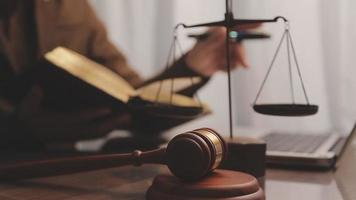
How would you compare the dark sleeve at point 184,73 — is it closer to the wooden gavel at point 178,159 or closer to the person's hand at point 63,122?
the person's hand at point 63,122

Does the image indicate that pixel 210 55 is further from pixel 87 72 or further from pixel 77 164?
pixel 77 164

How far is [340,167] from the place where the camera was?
2.36ft

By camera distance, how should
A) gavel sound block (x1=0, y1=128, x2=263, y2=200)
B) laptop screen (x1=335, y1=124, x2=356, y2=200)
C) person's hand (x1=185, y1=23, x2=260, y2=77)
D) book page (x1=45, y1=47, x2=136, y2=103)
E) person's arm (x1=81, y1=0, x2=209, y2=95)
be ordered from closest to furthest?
gavel sound block (x1=0, y1=128, x2=263, y2=200)
laptop screen (x1=335, y1=124, x2=356, y2=200)
book page (x1=45, y1=47, x2=136, y2=103)
person's hand (x1=185, y1=23, x2=260, y2=77)
person's arm (x1=81, y1=0, x2=209, y2=95)

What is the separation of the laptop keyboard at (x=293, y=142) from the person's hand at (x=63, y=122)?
0.30 metres

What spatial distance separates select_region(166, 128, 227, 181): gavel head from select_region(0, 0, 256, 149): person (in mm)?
377

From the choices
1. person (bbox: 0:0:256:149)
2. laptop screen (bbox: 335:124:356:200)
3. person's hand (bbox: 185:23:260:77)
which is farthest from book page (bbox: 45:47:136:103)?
laptop screen (bbox: 335:124:356:200)

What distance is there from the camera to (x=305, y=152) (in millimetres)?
775

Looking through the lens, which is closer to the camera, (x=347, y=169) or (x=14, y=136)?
(x=347, y=169)

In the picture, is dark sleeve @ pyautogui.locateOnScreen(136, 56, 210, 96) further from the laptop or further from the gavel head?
the gavel head

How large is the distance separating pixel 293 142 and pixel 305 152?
0.14m

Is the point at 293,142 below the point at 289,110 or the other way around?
below

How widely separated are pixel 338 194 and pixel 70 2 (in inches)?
29.5

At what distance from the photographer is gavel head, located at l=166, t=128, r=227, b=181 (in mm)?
467

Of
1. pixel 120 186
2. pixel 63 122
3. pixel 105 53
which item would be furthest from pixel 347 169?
pixel 105 53
